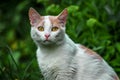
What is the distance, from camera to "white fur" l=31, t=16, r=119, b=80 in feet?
19.0

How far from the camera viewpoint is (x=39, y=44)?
576cm

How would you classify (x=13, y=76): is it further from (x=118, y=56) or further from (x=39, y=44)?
(x=118, y=56)

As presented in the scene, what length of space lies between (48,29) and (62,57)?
391 mm

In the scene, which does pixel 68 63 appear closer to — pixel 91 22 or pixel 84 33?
pixel 91 22

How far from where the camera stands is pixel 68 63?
5.80 meters

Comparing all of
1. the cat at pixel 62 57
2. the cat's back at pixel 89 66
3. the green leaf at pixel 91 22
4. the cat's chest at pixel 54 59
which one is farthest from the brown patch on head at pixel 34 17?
the green leaf at pixel 91 22

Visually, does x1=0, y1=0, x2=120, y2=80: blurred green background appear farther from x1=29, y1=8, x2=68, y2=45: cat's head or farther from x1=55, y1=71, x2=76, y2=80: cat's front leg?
x1=29, y1=8, x2=68, y2=45: cat's head

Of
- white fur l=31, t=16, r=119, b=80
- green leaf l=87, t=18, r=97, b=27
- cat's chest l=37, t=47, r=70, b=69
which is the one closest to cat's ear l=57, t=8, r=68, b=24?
white fur l=31, t=16, r=119, b=80

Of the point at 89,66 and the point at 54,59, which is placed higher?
the point at 54,59

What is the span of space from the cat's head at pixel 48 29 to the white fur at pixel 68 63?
0.10 meters

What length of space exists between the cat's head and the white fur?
0.33 feet

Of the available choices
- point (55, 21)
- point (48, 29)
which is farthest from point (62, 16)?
point (48, 29)

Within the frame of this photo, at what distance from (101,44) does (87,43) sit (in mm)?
182

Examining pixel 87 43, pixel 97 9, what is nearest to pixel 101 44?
pixel 87 43
